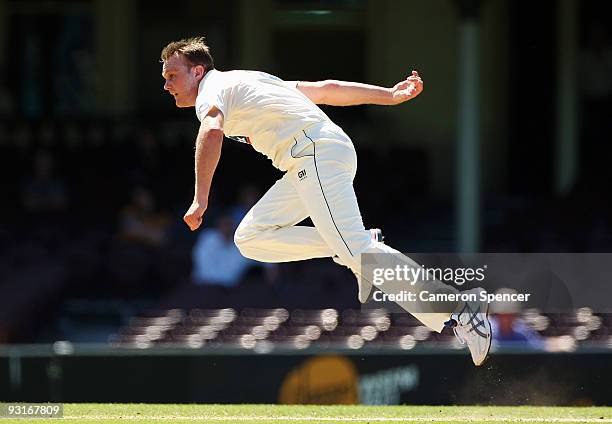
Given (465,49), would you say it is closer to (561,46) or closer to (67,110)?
(561,46)

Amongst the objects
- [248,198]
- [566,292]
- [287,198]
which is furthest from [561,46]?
[287,198]

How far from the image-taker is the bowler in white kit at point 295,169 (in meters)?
6.81

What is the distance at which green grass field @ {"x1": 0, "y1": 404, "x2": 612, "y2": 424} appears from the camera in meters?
6.95

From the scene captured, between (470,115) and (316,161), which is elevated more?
(316,161)

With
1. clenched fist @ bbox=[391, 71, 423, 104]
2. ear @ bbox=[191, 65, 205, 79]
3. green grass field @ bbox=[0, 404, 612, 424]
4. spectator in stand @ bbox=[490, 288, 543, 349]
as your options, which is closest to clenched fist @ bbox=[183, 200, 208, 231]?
ear @ bbox=[191, 65, 205, 79]

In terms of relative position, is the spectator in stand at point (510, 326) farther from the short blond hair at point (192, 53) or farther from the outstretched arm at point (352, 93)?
the short blond hair at point (192, 53)

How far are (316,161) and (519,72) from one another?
982 cm

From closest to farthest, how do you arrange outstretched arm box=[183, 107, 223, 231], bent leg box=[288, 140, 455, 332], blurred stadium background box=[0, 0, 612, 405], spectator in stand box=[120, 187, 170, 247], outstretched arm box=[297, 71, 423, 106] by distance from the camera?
1. outstretched arm box=[183, 107, 223, 231]
2. bent leg box=[288, 140, 455, 332]
3. outstretched arm box=[297, 71, 423, 106]
4. blurred stadium background box=[0, 0, 612, 405]
5. spectator in stand box=[120, 187, 170, 247]

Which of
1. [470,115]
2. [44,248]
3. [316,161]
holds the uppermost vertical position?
[316,161]

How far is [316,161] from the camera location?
22.4 ft

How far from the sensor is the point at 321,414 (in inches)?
288

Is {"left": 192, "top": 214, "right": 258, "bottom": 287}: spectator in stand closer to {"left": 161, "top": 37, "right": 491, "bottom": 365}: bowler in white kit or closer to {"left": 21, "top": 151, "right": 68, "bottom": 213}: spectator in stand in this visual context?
{"left": 21, "top": 151, "right": 68, "bottom": 213}: spectator in stand

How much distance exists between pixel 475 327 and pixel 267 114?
4.54 ft

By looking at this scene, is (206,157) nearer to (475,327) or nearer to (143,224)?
(475,327)
